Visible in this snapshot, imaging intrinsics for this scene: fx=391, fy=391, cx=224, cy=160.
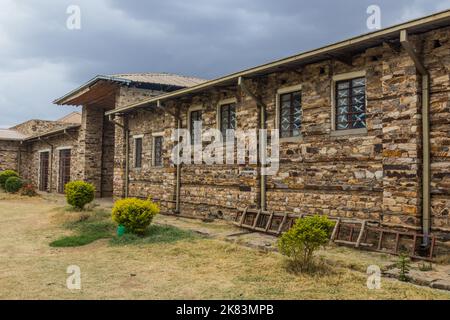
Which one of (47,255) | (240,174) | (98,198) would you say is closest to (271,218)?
(240,174)

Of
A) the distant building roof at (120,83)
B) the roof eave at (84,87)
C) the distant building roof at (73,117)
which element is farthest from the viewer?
the distant building roof at (73,117)

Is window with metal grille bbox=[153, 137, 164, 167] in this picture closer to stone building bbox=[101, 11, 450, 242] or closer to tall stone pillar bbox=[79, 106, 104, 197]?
stone building bbox=[101, 11, 450, 242]

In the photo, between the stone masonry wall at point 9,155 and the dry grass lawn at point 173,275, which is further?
the stone masonry wall at point 9,155

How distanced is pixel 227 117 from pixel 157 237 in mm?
4436

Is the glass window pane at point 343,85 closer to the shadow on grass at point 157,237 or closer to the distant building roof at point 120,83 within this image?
the shadow on grass at point 157,237

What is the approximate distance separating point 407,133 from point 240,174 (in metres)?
4.80

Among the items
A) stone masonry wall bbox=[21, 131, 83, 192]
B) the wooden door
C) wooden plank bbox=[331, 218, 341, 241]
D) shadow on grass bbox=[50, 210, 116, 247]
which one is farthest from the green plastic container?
the wooden door

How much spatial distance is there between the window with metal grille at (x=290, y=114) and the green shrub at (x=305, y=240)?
3.58 metres

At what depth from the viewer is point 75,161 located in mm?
21609

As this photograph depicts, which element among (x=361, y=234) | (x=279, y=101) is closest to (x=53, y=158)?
(x=279, y=101)

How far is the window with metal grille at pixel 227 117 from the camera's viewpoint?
38.1 feet

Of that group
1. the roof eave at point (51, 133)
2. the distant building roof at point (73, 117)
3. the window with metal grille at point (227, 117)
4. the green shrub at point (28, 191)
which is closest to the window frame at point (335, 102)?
the window with metal grille at point (227, 117)

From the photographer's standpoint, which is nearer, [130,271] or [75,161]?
[130,271]
